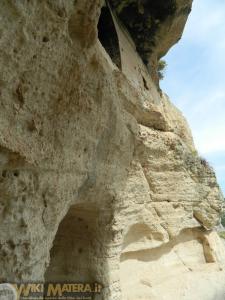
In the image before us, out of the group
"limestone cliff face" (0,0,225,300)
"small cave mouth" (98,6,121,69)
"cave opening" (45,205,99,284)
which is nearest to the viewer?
"limestone cliff face" (0,0,225,300)

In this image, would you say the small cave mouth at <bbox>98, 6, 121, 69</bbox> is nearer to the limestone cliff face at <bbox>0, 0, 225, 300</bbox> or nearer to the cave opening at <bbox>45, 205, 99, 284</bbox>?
the limestone cliff face at <bbox>0, 0, 225, 300</bbox>

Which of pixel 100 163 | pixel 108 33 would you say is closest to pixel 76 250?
pixel 100 163

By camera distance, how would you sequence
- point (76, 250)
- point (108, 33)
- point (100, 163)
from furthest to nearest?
point (108, 33)
point (76, 250)
point (100, 163)

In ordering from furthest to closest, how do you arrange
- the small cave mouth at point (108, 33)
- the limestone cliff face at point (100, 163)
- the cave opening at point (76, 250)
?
1. the small cave mouth at point (108, 33)
2. the cave opening at point (76, 250)
3. the limestone cliff face at point (100, 163)

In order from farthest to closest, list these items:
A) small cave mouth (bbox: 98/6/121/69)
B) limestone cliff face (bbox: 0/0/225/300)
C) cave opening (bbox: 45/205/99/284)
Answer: small cave mouth (bbox: 98/6/121/69)
cave opening (bbox: 45/205/99/284)
limestone cliff face (bbox: 0/0/225/300)

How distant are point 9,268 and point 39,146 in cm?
99

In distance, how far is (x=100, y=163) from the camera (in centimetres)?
400

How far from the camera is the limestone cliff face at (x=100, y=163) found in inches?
102

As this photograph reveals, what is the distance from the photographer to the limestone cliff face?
2.59m

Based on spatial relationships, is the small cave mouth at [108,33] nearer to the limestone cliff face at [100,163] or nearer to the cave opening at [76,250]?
the limestone cliff face at [100,163]

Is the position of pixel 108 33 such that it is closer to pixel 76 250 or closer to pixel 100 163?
pixel 100 163

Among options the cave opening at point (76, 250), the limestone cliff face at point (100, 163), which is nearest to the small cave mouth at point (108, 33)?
the limestone cliff face at point (100, 163)

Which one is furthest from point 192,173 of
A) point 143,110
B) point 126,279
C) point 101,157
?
point 101,157

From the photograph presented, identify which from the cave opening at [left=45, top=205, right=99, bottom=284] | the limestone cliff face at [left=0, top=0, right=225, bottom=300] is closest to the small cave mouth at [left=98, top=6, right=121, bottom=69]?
the limestone cliff face at [left=0, top=0, right=225, bottom=300]
